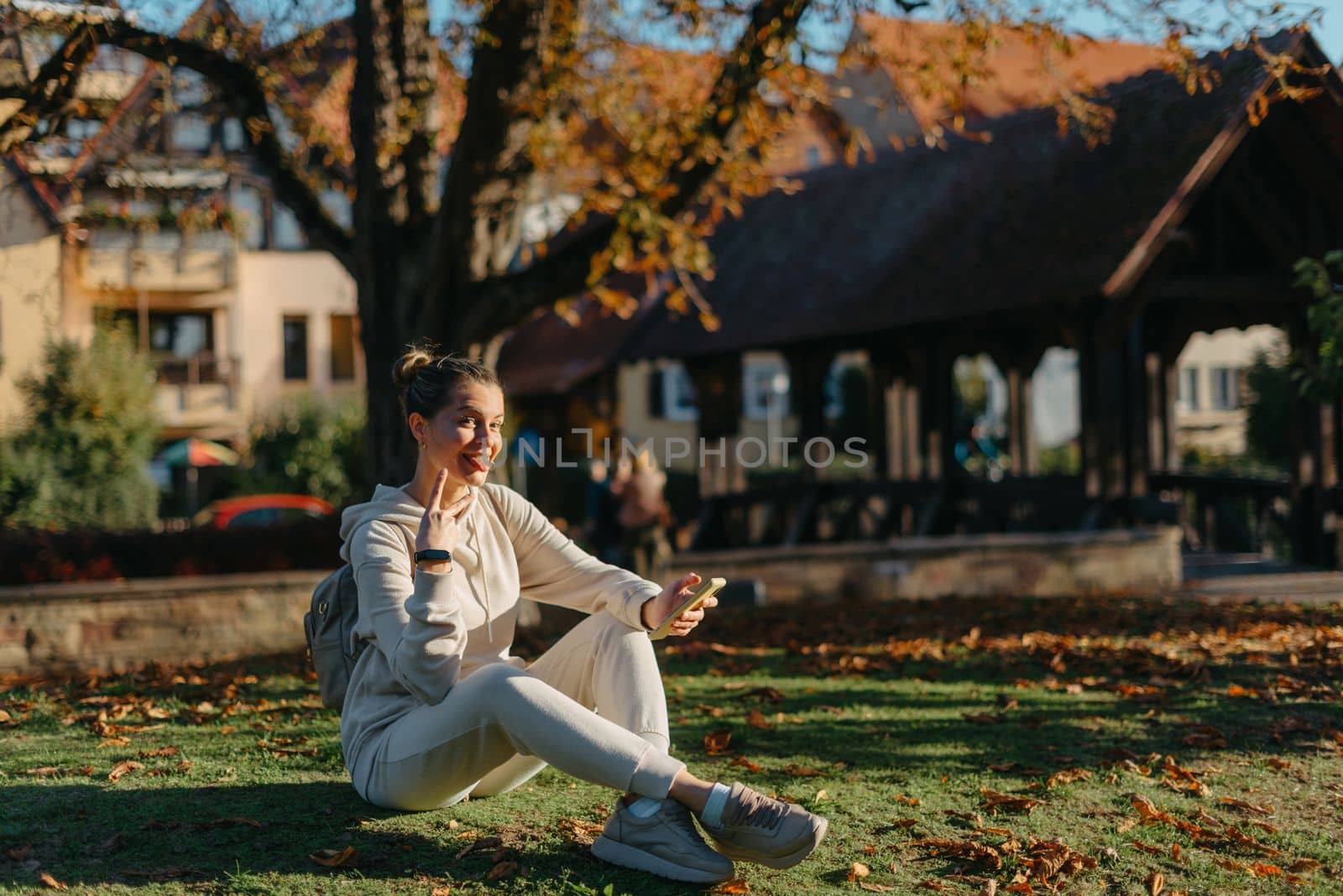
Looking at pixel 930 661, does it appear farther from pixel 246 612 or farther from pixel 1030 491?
pixel 1030 491

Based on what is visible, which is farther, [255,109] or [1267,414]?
[1267,414]

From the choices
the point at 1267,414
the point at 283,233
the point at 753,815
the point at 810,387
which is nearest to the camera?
the point at 753,815

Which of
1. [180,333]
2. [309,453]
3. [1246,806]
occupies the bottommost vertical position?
[1246,806]

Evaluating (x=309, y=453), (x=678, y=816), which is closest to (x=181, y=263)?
(x=309, y=453)

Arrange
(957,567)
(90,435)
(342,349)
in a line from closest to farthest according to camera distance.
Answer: (957,567), (90,435), (342,349)

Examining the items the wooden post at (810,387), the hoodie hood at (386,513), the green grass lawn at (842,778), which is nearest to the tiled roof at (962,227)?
the wooden post at (810,387)

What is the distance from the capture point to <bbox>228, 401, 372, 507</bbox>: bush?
34156mm

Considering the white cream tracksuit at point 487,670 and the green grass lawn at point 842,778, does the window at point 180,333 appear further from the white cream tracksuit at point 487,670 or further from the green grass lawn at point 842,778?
the white cream tracksuit at point 487,670

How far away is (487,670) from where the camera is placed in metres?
3.83

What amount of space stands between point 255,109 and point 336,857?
25.4 ft

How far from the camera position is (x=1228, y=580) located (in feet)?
42.7

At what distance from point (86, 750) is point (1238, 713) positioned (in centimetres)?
527

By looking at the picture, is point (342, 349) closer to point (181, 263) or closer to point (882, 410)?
point (181, 263)

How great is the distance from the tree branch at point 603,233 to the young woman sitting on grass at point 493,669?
5.85 metres
